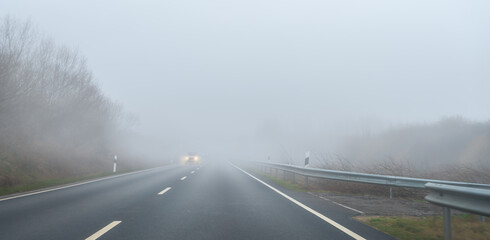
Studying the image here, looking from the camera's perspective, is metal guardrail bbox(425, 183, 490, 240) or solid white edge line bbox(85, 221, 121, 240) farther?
solid white edge line bbox(85, 221, 121, 240)

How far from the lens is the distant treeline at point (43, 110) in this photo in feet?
50.2

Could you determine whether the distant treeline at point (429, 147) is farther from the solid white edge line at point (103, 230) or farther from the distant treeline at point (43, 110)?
the distant treeline at point (43, 110)

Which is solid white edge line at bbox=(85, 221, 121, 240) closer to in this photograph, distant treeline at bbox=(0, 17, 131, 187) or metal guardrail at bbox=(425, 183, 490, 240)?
metal guardrail at bbox=(425, 183, 490, 240)

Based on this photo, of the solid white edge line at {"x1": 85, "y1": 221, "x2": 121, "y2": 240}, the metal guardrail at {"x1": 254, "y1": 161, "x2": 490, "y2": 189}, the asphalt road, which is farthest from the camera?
the metal guardrail at {"x1": 254, "y1": 161, "x2": 490, "y2": 189}

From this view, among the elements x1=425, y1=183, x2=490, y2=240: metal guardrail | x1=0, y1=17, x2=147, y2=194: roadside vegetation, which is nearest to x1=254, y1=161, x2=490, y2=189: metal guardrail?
x1=425, y1=183, x2=490, y2=240: metal guardrail

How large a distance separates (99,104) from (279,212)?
79.9ft

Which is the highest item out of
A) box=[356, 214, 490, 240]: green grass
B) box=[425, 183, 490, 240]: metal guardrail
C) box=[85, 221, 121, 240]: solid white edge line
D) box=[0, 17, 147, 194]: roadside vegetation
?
box=[0, 17, 147, 194]: roadside vegetation

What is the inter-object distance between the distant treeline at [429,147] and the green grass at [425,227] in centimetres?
611

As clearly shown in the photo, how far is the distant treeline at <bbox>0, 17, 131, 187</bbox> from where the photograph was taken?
50.2ft

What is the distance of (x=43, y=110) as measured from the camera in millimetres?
20484

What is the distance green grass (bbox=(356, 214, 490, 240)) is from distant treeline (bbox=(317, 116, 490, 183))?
6114mm

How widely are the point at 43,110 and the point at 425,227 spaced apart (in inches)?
889

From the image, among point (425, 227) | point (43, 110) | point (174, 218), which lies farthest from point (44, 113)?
point (425, 227)

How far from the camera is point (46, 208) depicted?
6.86m
